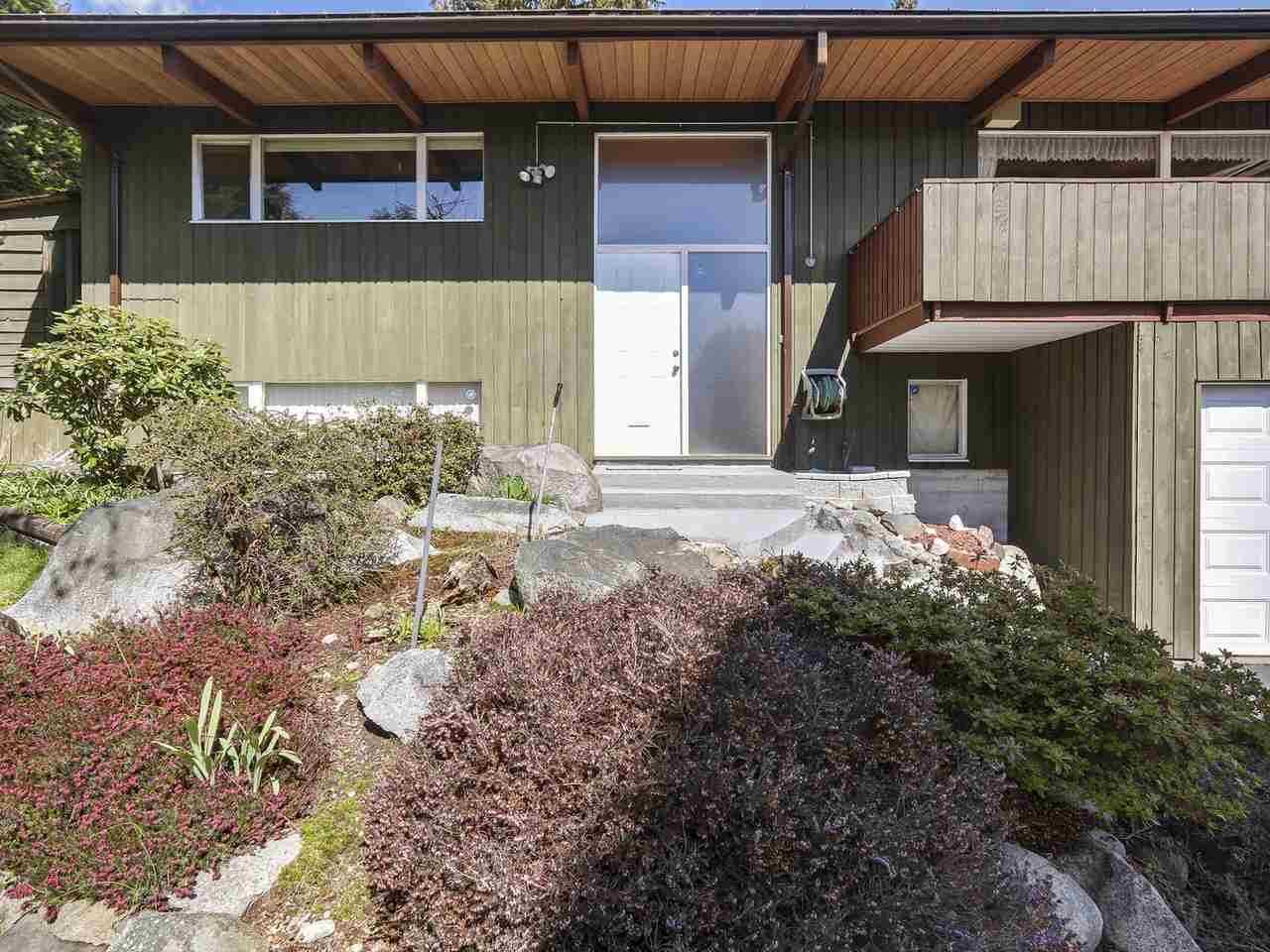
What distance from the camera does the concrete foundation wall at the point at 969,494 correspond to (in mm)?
6777

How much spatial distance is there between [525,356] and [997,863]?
5773 mm

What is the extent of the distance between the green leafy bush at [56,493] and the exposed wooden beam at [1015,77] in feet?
26.9

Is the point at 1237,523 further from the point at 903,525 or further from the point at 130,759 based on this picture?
the point at 130,759

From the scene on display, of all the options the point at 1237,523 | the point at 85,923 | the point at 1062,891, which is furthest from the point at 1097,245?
the point at 85,923

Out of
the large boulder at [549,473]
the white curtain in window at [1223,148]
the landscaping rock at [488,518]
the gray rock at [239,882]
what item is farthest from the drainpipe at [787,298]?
the gray rock at [239,882]

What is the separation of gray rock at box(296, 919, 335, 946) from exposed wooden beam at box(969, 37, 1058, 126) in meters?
7.50

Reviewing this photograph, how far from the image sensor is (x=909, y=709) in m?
2.21

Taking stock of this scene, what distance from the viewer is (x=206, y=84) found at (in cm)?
602

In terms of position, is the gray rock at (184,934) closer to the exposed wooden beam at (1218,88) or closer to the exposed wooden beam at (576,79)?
the exposed wooden beam at (576,79)

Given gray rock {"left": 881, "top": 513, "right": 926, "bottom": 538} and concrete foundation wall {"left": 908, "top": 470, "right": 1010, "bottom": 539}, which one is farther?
concrete foundation wall {"left": 908, "top": 470, "right": 1010, "bottom": 539}

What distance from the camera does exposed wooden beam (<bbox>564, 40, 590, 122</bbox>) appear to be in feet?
18.5

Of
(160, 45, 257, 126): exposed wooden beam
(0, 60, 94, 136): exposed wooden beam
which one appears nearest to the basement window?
(160, 45, 257, 126): exposed wooden beam

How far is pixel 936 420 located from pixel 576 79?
482 centimetres

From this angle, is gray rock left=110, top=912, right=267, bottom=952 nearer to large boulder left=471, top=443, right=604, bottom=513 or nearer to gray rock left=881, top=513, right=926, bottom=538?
large boulder left=471, top=443, right=604, bottom=513
